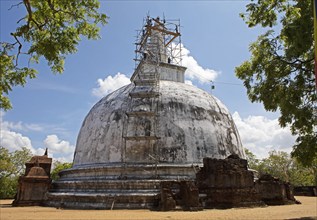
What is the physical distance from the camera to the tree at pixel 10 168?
29984 millimetres

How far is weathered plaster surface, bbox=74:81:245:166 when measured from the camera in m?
16.2

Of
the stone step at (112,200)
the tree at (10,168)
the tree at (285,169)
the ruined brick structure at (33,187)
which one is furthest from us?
the tree at (285,169)

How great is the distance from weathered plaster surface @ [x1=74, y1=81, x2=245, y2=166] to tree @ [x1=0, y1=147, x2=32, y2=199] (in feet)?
49.8

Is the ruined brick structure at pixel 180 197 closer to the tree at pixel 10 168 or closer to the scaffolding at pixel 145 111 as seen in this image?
the scaffolding at pixel 145 111

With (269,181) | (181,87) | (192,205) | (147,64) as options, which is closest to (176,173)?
(192,205)

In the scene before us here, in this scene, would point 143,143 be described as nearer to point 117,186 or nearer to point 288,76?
point 117,186

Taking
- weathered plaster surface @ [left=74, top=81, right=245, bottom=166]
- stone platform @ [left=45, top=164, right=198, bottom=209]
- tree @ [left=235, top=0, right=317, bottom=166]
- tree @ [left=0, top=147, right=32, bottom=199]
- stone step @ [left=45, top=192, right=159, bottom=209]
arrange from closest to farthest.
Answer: tree @ [left=235, top=0, right=317, bottom=166]
stone step @ [left=45, top=192, right=159, bottom=209]
stone platform @ [left=45, top=164, right=198, bottom=209]
weathered plaster surface @ [left=74, top=81, right=245, bottom=166]
tree @ [left=0, top=147, right=32, bottom=199]

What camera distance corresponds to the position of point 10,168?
30.8 meters

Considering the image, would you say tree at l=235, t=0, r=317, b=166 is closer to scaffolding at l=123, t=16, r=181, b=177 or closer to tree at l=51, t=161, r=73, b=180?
scaffolding at l=123, t=16, r=181, b=177

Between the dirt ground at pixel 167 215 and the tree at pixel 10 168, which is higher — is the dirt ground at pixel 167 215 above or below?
below

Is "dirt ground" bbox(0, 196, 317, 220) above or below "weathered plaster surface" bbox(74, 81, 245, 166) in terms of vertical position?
below

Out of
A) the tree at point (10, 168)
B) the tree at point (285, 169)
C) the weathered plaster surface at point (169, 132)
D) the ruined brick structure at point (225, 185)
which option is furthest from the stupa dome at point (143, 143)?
the tree at point (285, 169)

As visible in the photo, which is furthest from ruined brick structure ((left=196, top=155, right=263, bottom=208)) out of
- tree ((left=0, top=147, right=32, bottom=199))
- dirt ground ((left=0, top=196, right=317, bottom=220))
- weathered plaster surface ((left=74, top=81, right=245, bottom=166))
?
tree ((left=0, top=147, right=32, bottom=199))

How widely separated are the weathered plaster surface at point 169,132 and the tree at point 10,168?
15164 mm
